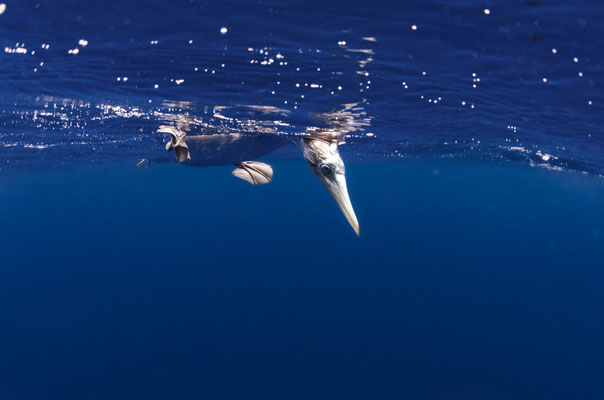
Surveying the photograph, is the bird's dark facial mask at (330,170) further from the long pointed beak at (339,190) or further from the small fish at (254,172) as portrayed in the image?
the small fish at (254,172)

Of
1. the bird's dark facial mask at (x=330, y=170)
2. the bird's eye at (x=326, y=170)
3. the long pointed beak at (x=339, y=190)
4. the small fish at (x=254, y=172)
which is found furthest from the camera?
the small fish at (x=254, y=172)

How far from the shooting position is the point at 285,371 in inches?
1369

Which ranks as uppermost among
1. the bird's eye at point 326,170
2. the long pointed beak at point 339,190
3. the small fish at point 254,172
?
the bird's eye at point 326,170

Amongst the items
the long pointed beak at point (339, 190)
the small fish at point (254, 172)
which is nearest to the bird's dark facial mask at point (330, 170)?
the long pointed beak at point (339, 190)

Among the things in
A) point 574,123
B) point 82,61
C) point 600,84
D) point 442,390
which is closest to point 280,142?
point 82,61

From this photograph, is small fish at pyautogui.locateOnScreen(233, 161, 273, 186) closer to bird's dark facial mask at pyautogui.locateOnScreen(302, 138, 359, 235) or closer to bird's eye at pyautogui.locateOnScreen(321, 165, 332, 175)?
bird's dark facial mask at pyautogui.locateOnScreen(302, 138, 359, 235)

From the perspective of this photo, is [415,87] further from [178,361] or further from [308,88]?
[178,361]

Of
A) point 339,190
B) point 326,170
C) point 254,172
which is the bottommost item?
point 254,172

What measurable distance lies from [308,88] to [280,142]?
221 centimetres

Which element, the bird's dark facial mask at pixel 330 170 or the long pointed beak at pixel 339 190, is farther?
the bird's dark facial mask at pixel 330 170

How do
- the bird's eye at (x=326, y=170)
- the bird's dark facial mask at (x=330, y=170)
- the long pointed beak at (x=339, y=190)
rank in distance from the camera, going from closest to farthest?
the long pointed beak at (x=339, y=190), the bird's dark facial mask at (x=330, y=170), the bird's eye at (x=326, y=170)

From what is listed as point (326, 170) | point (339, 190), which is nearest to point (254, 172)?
point (326, 170)

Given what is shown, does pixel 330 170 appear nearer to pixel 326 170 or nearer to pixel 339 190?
pixel 326 170

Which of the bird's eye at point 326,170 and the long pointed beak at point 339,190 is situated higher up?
the bird's eye at point 326,170
